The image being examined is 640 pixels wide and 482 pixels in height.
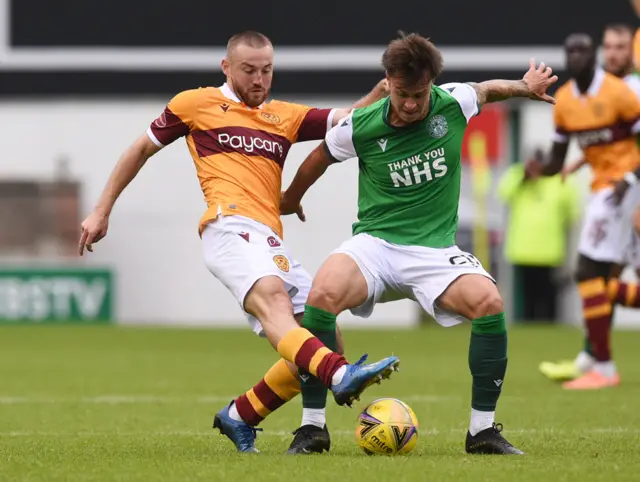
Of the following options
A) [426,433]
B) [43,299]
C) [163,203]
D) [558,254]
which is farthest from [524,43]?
[426,433]

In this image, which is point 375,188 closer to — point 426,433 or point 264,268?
point 264,268

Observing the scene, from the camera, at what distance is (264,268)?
6434 millimetres

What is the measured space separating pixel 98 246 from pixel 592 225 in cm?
1106

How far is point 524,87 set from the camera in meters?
6.58

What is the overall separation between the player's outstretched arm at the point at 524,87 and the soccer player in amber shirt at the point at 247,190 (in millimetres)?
790

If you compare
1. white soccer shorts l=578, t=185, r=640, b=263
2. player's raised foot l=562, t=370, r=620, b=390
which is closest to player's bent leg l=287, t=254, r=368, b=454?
player's raised foot l=562, t=370, r=620, b=390

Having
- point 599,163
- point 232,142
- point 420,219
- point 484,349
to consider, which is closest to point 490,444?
point 484,349

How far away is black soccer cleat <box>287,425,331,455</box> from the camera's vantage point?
21.1 feet

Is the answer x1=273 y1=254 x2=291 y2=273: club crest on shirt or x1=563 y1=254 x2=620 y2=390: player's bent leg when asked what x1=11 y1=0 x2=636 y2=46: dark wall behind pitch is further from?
x1=273 y1=254 x2=291 y2=273: club crest on shirt

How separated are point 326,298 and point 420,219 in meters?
0.61

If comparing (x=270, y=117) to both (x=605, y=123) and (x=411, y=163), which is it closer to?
(x=411, y=163)

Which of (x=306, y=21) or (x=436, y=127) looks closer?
(x=436, y=127)

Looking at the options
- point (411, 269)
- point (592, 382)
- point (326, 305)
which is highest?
point (411, 269)

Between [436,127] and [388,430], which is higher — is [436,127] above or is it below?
above
